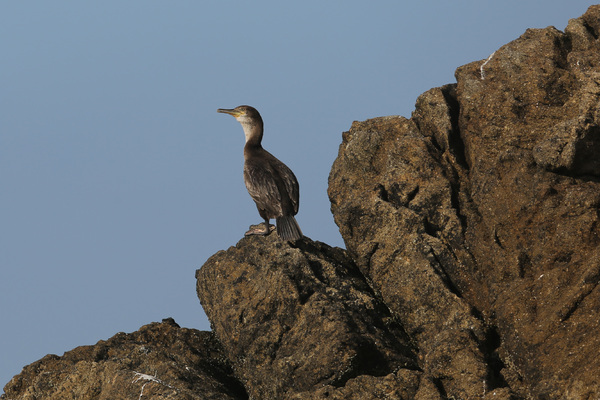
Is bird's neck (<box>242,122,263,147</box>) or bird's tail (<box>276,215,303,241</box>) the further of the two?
bird's neck (<box>242,122,263,147</box>)

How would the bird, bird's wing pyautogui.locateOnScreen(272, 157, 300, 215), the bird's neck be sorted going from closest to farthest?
the bird → bird's wing pyautogui.locateOnScreen(272, 157, 300, 215) → the bird's neck

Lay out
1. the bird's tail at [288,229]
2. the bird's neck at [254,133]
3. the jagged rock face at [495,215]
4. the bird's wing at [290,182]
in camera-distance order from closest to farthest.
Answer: the jagged rock face at [495,215] < the bird's tail at [288,229] < the bird's wing at [290,182] < the bird's neck at [254,133]

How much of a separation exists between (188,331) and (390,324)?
160 inches

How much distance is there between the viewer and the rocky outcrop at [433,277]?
10078mm

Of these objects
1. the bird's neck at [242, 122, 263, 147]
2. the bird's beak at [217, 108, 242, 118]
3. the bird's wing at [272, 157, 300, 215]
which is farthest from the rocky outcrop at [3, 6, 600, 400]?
the bird's beak at [217, 108, 242, 118]

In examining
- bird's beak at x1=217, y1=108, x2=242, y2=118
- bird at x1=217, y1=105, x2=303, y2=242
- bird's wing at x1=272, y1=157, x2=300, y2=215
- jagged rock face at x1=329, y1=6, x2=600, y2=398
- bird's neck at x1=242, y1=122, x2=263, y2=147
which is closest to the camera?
jagged rock face at x1=329, y1=6, x2=600, y2=398

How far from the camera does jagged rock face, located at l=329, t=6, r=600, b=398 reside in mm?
10008

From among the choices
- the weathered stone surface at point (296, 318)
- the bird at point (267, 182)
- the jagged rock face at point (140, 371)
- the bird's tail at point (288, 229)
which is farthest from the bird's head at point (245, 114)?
the jagged rock face at point (140, 371)

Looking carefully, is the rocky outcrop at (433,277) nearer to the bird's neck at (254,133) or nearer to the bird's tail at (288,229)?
the bird's tail at (288,229)

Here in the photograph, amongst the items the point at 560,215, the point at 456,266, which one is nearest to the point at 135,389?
the point at 456,266

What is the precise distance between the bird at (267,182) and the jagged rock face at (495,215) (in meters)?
0.86

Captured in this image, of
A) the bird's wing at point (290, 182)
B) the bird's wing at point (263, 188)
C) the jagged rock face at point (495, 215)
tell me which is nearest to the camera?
the jagged rock face at point (495, 215)

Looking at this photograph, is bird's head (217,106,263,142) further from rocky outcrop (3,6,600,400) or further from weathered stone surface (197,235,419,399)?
weathered stone surface (197,235,419,399)

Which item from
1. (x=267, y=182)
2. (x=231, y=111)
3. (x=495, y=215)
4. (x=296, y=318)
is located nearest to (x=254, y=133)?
(x=231, y=111)
